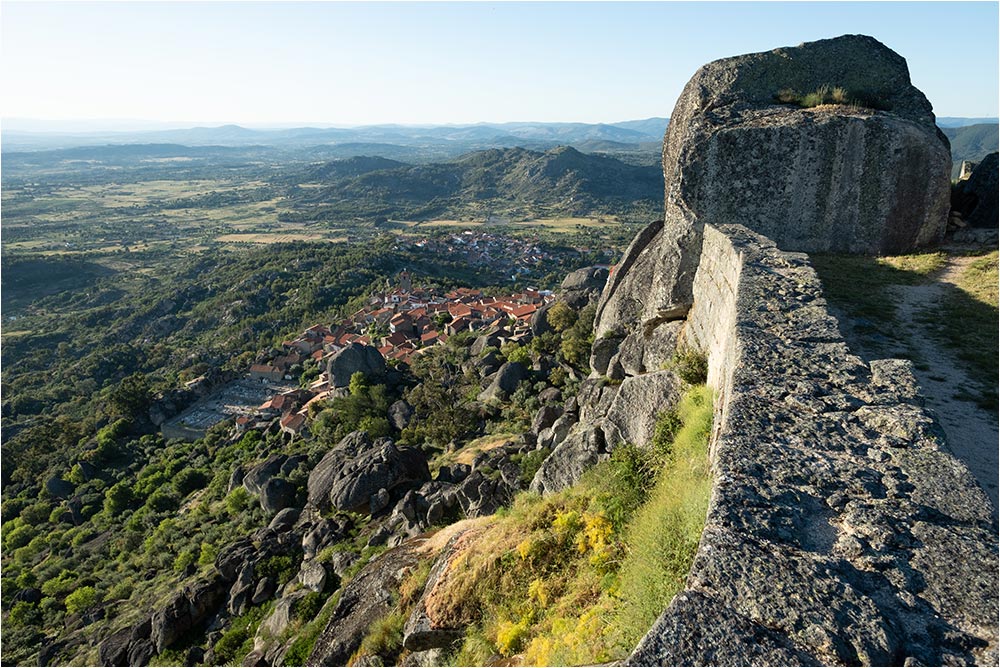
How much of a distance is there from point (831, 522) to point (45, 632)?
27.1 m

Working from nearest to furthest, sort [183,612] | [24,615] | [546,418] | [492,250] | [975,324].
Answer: [975,324] → [183,612] → [546,418] → [24,615] → [492,250]

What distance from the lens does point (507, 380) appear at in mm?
22797

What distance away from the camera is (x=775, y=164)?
11.2 m

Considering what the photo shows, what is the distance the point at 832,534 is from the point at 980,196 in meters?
14.1

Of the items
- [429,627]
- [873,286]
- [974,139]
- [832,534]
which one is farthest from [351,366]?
[974,139]

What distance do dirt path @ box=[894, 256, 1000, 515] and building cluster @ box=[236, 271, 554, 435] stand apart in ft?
67.0

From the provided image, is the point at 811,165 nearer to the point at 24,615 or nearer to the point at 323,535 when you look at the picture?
the point at 323,535

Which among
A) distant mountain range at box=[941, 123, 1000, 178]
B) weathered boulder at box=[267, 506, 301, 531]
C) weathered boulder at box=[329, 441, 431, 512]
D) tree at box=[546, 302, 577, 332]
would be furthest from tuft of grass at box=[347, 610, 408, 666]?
distant mountain range at box=[941, 123, 1000, 178]

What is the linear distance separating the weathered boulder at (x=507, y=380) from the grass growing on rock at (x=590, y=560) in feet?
45.2

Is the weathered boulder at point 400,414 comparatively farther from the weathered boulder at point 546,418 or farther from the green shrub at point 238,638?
the green shrub at point 238,638

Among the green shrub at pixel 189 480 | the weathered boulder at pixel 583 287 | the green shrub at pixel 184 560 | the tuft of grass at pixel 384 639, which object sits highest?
the weathered boulder at pixel 583 287

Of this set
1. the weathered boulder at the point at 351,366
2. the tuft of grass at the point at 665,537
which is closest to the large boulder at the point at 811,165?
the tuft of grass at the point at 665,537

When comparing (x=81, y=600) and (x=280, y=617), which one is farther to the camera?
(x=81, y=600)

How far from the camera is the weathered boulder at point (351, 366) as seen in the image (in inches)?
1244
